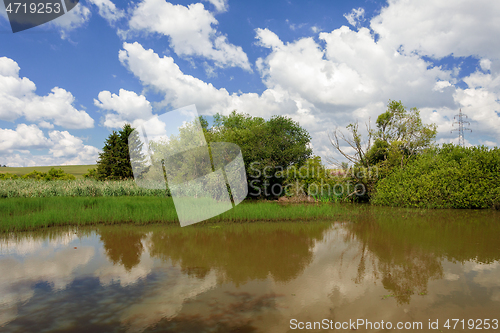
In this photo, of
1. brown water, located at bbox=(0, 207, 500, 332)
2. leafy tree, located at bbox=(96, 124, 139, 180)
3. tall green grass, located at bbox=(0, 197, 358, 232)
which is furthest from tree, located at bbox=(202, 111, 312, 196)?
leafy tree, located at bbox=(96, 124, 139, 180)

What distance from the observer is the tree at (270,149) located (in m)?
16.1

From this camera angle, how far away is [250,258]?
6.18m

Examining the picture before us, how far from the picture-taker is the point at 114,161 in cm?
2864

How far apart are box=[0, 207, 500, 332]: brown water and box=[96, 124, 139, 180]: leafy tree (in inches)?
800

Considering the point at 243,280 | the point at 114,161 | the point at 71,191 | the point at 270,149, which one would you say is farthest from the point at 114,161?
the point at 243,280

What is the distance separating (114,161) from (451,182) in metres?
28.0

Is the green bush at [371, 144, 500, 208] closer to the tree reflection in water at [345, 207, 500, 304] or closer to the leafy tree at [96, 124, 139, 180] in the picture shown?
Answer: the tree reflection in water at [345, 207, 500, 304]

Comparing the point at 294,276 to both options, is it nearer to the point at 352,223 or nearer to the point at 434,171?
the point at 352,223

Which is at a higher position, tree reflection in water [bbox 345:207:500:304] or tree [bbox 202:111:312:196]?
tree [bbox 202:111:312:196]

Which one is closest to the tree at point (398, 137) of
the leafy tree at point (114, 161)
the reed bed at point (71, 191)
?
the reed bed at point (71, 191)

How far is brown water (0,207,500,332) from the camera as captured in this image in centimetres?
368

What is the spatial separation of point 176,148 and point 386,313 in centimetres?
1568

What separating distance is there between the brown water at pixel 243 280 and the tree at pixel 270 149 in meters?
7.64

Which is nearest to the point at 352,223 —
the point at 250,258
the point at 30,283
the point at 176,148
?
the point at 250,258
